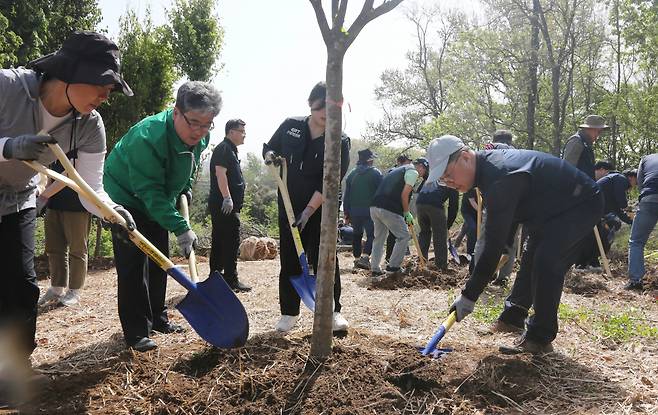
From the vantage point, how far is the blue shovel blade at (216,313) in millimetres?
3268

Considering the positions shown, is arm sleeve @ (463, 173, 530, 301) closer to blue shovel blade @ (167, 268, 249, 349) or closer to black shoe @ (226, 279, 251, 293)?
blue shovel blade @ (167, 268, 249, 349)

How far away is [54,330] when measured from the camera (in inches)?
179

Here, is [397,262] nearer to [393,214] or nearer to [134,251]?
[393,214]

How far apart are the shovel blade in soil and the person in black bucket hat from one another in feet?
4.42

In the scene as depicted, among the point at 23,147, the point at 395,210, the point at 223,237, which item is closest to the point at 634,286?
the point at 395,210

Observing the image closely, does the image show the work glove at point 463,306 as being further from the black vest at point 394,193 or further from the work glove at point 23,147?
the black vest at point 394,193

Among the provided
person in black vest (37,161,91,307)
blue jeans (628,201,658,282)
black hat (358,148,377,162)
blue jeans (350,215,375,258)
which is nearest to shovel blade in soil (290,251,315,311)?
person in black vest (37,161,91,307)

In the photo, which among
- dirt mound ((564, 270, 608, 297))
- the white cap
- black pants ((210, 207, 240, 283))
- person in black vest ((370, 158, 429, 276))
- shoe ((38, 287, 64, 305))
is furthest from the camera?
person in black vest ((370, 158, 429, 276))

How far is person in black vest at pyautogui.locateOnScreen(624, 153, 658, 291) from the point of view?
671 centimetres

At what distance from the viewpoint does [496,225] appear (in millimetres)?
3186

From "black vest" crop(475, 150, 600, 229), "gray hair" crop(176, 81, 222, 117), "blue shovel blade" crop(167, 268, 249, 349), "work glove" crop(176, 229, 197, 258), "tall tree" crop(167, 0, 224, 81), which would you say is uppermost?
"tall tree" crop(167, 0, 224, 81)

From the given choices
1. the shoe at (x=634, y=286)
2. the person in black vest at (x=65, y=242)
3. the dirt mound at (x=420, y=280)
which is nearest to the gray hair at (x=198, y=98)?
the person in black vest at (x=65, y=242)

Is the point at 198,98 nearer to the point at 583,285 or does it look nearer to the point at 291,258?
the point at 291,258

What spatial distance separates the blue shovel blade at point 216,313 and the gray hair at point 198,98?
1.01 meters
